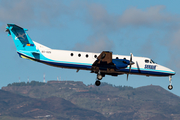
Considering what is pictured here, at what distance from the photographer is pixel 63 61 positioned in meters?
50.3

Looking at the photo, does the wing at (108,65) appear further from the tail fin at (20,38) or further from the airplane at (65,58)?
the tail fin at (20,38)

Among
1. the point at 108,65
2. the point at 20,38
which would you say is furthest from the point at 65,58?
the point at 20,38

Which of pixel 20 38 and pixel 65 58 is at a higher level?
pixel 20 38

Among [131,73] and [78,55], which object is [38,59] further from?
[131,73]

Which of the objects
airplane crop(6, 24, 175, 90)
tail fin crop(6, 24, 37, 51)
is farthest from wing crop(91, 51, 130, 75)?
tail fin crop(6, 24, 37, 51)

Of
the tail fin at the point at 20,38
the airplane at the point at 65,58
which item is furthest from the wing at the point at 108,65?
the tail fin at the point at 20,38

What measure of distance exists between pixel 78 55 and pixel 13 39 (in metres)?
11.0

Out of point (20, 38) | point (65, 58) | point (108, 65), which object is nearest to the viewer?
point (65, 58)

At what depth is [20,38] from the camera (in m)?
51.3

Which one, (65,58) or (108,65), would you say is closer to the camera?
(65,58)

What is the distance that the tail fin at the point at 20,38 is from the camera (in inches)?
1987

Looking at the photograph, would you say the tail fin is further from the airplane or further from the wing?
the wing

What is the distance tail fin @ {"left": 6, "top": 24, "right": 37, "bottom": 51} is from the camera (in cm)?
5046

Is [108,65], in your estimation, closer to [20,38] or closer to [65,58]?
[65,58]
